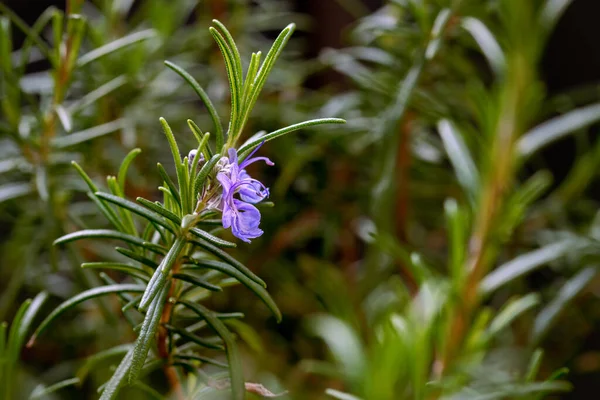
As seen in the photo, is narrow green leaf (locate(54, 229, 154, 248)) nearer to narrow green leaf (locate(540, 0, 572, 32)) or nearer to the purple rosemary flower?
the purple rosemary flower

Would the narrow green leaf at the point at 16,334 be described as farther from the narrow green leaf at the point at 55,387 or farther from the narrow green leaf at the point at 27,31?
the narrow green leaf at the point at 27,31

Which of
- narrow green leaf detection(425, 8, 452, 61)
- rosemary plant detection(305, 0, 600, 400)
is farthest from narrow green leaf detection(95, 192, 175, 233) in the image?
A: narrow green leaf detection(425, 8, 452, 61)

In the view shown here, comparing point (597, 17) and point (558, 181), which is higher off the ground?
point (597, 17)

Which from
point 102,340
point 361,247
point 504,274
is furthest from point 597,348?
point 102,340

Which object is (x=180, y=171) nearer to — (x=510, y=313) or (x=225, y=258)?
(x=225, y=258)

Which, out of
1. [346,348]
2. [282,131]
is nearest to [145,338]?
[282,131]

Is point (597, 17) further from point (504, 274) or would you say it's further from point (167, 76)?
point (167, 76)
